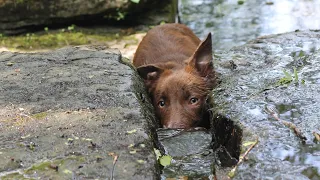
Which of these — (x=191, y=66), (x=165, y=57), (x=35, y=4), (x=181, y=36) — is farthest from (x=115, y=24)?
(x=191, y=66)

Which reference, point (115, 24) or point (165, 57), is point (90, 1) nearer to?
point (115, 24)

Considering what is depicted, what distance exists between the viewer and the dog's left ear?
5.46 m

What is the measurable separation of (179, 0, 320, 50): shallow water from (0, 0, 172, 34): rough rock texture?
1.73m

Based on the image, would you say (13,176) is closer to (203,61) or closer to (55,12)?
(203,61)

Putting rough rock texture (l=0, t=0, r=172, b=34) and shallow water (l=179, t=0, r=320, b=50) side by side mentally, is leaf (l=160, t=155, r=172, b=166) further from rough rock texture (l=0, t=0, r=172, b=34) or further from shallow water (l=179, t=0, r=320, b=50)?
rough rock texture (l=0, t=0, r=172, b=34)

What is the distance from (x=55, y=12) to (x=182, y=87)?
16.9 ft

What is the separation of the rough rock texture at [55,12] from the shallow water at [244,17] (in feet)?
5.67

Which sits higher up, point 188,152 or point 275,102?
point 275,102

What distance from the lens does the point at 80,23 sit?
32.9 feet

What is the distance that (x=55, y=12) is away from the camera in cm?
970

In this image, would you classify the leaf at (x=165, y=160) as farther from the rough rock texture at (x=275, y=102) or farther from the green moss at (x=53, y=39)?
the green moss at (x=53, y=39)

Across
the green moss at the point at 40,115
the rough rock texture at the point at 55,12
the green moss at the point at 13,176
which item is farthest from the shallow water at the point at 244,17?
the green moss at the point at 13,176

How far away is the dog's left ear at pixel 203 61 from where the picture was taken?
215 inches

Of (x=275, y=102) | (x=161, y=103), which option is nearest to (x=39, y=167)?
(x=275, y=102)
